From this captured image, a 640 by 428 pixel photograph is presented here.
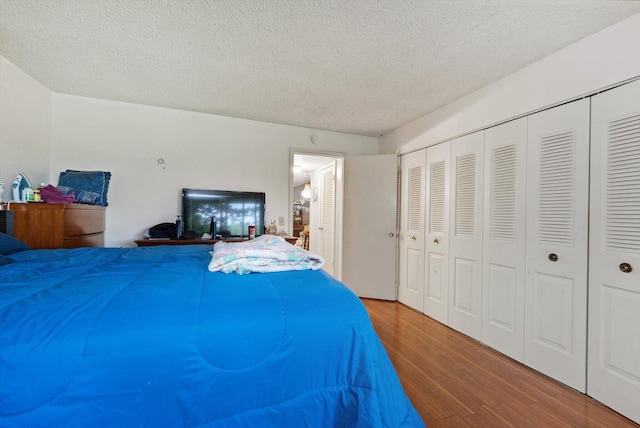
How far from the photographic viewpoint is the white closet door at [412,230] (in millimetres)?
3238

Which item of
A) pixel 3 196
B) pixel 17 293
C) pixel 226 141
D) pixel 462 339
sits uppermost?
pixel 226 141

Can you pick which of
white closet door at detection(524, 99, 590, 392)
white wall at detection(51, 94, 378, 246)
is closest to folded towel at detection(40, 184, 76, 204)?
white wall at detection(51, 94, 378, 246)

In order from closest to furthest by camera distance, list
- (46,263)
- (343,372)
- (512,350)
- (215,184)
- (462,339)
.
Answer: (343,372)
(46,263)
(512,350)
(462,339)
(215,184)

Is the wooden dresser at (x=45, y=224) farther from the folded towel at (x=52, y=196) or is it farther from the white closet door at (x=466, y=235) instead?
the white closet door at (x=466, y=235)

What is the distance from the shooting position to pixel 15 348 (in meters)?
0.75

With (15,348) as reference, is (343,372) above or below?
below

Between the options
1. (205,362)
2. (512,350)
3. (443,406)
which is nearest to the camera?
(205,362)

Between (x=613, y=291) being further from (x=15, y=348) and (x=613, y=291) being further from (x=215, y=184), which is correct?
(x=215, y=184)

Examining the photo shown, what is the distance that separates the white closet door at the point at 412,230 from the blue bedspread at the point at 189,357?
7.67 feet

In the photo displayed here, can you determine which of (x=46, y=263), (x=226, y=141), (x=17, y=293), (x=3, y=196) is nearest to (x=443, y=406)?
(x=17, y=293)

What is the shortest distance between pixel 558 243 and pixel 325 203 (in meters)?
3.47

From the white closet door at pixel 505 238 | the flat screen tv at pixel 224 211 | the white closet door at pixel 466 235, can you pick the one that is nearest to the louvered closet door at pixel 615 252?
the white closet door at pixel 505 238

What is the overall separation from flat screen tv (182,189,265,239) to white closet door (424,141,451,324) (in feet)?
6.88

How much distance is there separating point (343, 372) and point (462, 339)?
6.78ft
